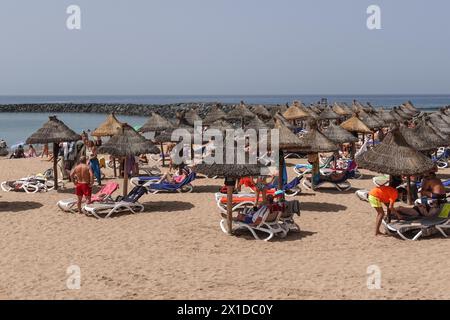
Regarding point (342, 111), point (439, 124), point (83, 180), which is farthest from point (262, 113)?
point (83, 180)

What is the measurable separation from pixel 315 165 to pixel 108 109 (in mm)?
79905

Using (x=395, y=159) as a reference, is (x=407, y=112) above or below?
above

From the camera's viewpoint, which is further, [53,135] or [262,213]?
[53,135]

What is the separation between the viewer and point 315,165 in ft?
44.8

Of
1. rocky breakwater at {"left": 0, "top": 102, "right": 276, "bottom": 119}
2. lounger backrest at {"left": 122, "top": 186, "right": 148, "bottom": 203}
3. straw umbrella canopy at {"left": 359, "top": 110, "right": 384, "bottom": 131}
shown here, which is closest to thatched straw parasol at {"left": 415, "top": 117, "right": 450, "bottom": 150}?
straw umbrella canopy at {"left": 359, "top": 110, "right": 384, "bottom": 131}

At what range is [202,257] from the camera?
26.7 ft

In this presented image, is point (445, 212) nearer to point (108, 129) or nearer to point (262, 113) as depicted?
point (108, 129)

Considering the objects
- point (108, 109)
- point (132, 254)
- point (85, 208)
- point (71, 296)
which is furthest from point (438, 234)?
point (108, 109)

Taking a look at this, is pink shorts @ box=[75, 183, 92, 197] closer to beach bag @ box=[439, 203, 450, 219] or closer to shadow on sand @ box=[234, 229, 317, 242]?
shadow on sand @ box=[234, 229, 317, 242]

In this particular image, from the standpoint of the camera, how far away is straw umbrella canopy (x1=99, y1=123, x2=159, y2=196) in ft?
38.9

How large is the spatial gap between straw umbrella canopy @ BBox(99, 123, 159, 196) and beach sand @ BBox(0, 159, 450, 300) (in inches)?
53.5

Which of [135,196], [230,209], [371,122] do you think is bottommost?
[135,196]

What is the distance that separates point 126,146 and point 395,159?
625 cm
